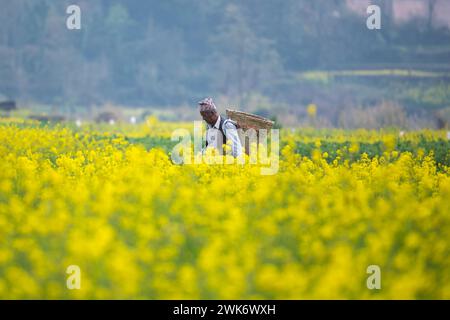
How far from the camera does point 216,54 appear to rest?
51562 millimetres

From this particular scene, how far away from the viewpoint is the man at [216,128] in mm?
8680

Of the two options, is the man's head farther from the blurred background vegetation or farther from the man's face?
the blurred background vegetation

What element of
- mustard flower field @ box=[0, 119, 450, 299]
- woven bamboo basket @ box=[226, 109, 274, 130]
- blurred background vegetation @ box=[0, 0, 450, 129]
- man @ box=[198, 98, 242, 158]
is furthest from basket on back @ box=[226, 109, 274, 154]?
blurred background vegetation @ box=[0, 0, 450, 129]

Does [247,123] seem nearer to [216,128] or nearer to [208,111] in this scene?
[216,128]

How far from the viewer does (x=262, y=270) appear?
15.9 ft

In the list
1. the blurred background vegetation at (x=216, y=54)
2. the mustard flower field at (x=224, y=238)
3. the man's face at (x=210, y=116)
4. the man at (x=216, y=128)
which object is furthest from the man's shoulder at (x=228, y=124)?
the blurred background vegetation at (x=216, y=54)

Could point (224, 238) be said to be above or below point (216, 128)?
below

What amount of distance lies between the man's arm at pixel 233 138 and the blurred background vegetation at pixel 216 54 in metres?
30.8

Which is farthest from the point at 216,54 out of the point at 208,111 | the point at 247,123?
the point at 208,111

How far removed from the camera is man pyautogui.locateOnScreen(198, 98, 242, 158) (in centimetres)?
868

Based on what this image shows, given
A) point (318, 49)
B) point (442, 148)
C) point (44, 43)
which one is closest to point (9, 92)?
point (44, 43)

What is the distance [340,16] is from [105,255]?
4782cm

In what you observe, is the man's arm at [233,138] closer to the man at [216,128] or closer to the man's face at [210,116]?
the man at [216,128]

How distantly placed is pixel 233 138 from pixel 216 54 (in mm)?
43296
